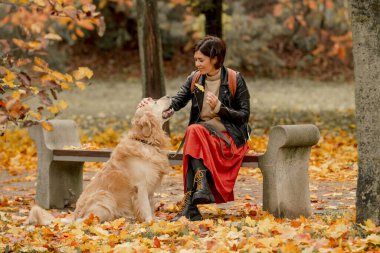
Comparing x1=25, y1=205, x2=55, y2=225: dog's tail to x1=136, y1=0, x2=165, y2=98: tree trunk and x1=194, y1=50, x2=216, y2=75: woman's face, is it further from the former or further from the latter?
x1=136, y1=0, x2=165, y2=98: tree trunk

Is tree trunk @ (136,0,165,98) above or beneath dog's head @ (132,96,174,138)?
above

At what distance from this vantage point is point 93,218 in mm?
Answer: 6672

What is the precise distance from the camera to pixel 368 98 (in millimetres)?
5648

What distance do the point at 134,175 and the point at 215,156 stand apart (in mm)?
695

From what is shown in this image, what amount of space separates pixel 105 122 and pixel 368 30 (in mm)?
11846

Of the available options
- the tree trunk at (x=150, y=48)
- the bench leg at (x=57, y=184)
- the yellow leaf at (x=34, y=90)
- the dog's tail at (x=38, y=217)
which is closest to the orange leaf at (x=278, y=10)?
the tree trunk at (x=150, y=48)

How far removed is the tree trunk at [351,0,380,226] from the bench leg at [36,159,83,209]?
3614mm

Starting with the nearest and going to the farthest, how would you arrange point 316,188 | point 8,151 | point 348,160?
point 316,188 → point 348,160 → point 8,151

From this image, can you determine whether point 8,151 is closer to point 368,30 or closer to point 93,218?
point 93,218

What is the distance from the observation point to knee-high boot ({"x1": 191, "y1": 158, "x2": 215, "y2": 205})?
665 cm

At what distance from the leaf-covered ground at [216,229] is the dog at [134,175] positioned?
132 millimetres

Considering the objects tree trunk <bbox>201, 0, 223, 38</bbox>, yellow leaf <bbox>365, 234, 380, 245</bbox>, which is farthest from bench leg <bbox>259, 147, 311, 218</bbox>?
tree trunk <bbox>201, 0, 223, 38</bbox>

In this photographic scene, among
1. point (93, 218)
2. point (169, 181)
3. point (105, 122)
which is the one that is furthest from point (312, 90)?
point (93, 218)

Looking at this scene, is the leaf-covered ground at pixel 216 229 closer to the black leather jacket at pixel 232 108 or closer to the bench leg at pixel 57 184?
the bench leg at pixel 57 184
